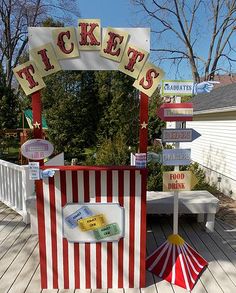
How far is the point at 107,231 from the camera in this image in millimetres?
2896

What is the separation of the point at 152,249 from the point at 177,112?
1940 mm

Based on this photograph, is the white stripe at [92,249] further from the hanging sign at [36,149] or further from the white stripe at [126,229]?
the hanging sign at [36,149]

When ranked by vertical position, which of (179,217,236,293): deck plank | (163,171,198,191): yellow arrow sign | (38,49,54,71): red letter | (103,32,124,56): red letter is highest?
(103,32,124,56): red letter

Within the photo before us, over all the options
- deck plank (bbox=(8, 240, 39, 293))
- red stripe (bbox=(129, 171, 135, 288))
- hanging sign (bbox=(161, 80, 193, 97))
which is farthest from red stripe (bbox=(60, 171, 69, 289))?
hanging sign (bbox=(161, 80, 193, 97))

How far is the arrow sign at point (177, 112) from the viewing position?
3088 mm

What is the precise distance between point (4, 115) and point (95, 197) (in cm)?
1426

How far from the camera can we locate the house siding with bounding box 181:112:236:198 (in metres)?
7.54

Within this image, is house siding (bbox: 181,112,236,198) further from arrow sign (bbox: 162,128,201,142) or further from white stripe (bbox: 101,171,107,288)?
white stripe (bbox: 101,171,107,288)

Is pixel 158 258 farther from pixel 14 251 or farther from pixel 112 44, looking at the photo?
pixel 112 44

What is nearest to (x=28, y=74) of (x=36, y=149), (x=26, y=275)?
(x=36, y=149)

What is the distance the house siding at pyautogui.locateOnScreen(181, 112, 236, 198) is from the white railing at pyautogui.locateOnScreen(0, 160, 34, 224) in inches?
204

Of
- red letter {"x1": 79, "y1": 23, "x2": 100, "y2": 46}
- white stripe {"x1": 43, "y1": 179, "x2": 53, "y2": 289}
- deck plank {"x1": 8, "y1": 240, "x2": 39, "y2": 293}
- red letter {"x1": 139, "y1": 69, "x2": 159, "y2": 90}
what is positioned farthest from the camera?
deck plank {"x1": 8, "y1": 240, "x2": 39, "y2": 293}

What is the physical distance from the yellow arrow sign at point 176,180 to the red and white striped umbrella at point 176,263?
64cm

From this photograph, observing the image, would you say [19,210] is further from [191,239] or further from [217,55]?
[217,55]
